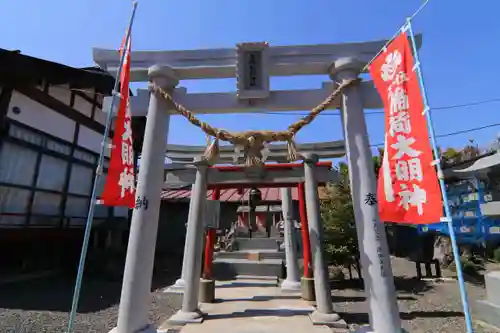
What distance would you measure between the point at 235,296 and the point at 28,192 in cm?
755

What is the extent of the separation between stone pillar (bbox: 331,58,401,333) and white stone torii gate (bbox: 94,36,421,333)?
0.01 meters

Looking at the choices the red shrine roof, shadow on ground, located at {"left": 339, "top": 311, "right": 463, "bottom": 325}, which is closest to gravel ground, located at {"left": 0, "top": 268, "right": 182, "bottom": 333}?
shadow on ground, located at {"left": 339, "top": 311, "right": 463, "bottom": 325}

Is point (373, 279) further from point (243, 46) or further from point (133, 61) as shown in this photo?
point (133, 61)

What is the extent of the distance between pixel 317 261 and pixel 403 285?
584 centimetres

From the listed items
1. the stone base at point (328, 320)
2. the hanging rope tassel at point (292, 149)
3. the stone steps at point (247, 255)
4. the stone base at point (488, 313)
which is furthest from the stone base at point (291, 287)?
the hanging rope tassel at point (292, 149)

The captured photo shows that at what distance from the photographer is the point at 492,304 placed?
19.4 ft

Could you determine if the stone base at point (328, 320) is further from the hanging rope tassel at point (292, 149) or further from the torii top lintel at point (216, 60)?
the torii top lintel at point (216, 60)

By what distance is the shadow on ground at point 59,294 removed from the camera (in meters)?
7.58

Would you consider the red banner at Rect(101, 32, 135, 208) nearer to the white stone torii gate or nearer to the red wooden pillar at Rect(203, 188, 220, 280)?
the white stone torii gate

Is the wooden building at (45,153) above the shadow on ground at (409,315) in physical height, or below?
above

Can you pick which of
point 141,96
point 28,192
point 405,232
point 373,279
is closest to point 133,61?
point 141,96

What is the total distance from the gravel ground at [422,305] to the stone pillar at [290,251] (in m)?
1.39

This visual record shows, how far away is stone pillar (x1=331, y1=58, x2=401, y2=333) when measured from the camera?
4.51 meters

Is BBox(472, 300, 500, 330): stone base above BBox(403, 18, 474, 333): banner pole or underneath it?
underneath
